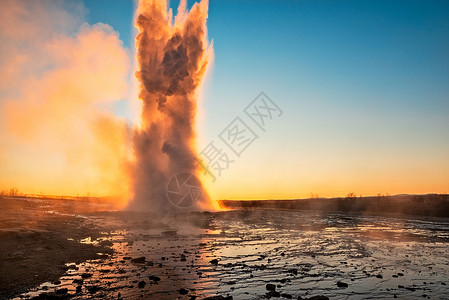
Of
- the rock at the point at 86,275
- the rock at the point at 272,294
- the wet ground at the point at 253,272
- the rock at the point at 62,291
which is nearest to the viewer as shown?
the rock at the point at 62,291

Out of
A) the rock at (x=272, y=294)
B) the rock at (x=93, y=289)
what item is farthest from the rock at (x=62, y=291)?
the rock at (x=272, y=294)

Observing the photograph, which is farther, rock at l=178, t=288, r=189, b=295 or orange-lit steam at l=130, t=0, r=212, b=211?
orange-lit steam at l=130, t=0, r=212, b=211

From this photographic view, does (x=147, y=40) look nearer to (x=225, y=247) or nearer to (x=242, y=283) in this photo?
(x=225, y=247)

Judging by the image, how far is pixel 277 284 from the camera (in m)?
11.6

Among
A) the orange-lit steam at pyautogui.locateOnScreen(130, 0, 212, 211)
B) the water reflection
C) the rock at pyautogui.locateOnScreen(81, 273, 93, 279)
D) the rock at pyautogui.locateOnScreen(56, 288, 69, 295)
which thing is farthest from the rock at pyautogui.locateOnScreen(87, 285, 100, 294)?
the orange-lit steam at pyautogui.locateOnScreen(130, 0, 212, 211)

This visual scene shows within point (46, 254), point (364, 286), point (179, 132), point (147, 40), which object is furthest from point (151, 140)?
point (364, 286)

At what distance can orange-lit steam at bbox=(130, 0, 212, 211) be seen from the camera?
173 ft

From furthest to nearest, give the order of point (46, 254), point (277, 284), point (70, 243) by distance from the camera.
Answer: point (70, 243) → point (46, 254) → point (277, 284)

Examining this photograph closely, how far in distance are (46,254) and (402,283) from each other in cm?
1773

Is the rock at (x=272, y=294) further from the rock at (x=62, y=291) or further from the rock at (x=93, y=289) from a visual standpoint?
the rock at (x=62, y=291)

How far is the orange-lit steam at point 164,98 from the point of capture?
52812 mm

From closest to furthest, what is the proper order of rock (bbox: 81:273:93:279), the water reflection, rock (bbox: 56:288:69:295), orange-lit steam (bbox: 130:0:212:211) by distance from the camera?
1. rock (bbox: 56:288:69:295)
2. the water reflection
3. rock (bbox: 81:273:93:279)
4. orange-lit steam (bbox: 130:0:212:211)

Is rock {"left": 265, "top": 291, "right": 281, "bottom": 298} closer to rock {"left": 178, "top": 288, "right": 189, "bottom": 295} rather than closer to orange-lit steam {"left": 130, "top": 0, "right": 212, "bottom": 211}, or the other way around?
rock {"left": 178, "top": 288, "right": 189, "bottom": 295}

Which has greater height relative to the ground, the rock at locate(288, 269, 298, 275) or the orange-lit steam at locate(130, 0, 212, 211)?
the orange-lit steam at locate(130, 0, 212, 211)
